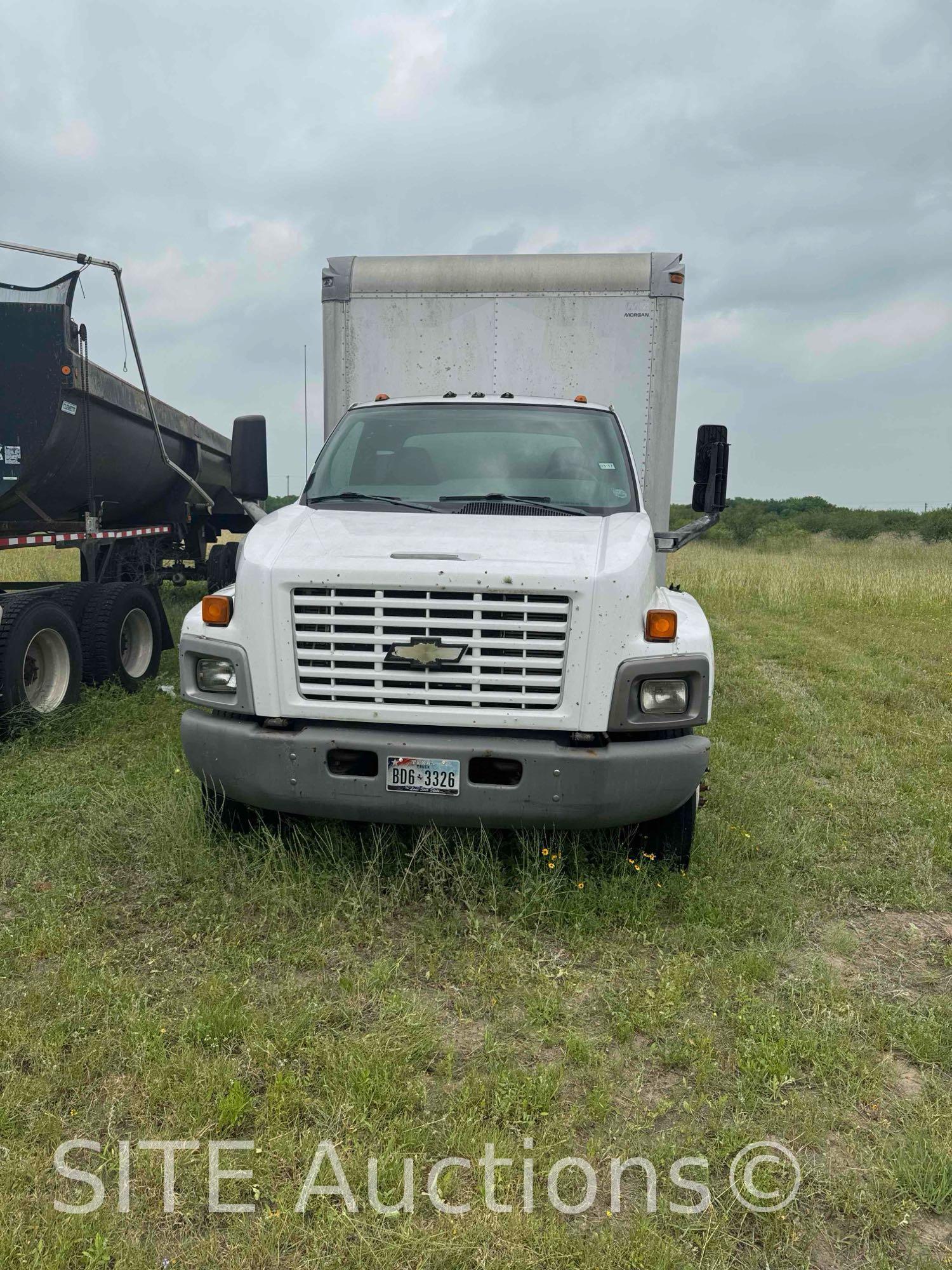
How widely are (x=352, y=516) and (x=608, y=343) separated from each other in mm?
3108

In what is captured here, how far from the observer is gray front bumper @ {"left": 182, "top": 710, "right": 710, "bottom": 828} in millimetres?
3668

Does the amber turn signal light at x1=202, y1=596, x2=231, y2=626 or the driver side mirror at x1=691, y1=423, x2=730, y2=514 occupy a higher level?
the driver side mirror at x1=691, y1=423, x2=730, y2=514

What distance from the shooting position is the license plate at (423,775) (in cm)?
371

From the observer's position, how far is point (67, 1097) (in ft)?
8.92

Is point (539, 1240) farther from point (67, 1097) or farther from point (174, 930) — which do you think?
point (174, 930)

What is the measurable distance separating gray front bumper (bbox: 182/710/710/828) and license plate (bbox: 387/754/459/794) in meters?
0.02

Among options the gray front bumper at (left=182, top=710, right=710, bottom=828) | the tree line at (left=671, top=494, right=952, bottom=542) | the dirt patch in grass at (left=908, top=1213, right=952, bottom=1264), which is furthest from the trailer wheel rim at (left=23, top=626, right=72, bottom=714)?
the tree line at (left=671, top=494, right=952, bottom=542)

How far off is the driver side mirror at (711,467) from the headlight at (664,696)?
64.1 inches

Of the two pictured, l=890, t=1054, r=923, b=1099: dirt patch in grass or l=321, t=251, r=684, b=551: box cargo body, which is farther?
l=321, t=251, r=684, b=551: box cargo body

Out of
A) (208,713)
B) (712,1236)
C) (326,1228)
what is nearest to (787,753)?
A: (208,713)

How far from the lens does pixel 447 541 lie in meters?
3.98

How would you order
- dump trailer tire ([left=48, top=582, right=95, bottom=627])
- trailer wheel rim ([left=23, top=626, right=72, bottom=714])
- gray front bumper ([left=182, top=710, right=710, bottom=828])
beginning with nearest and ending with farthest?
gray front bumper ([left=182, top=710, right=710, bottom=828]) → trailer wheel rim ([left=23, top=626, right=72, bottom=714]) → dump trailer tire ([left=48, top=582, right=95, bottom=627])

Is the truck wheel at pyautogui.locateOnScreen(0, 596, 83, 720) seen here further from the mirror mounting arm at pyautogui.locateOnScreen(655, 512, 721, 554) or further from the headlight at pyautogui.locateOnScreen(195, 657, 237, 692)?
the mirror mounting arm at pyautogui.locateOnScreen(655, 512, 721, 554)

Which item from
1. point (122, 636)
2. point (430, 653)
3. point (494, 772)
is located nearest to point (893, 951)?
point (494, 772)
